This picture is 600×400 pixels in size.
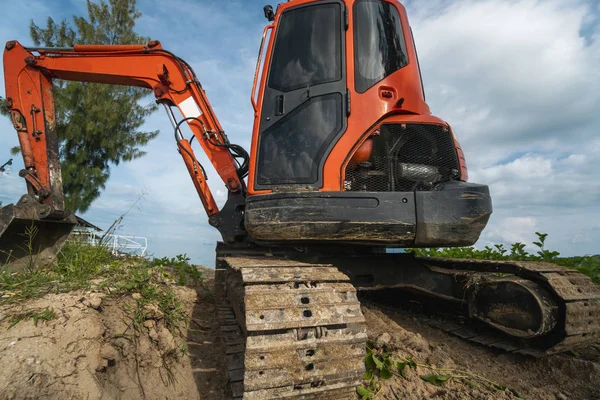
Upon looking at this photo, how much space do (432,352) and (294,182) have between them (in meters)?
1.77

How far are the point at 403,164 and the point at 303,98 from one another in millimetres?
985

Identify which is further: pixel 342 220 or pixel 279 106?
pixel 279 106

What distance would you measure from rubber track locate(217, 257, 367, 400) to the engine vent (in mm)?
974

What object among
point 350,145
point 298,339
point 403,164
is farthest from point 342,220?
point 298,339

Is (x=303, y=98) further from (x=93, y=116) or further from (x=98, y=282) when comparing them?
(x=93, y=116)

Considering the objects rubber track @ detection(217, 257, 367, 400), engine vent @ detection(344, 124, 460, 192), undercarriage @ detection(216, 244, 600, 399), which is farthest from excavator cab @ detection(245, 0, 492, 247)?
rubber track @ detection(217, 257, 367, 400)

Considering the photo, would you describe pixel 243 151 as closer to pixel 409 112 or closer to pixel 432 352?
pixel 409 112

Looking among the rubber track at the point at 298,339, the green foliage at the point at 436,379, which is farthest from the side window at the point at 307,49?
the green foliage at the point at 436,379

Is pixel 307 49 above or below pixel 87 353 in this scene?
above

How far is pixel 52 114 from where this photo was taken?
185 inches

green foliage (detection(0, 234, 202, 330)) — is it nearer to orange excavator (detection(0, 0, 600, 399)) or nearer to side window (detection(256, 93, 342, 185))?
orange excavator (detection(0, 0, 600, 399))

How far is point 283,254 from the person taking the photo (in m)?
3.42

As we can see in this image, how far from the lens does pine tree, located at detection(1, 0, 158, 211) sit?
10.5 metres

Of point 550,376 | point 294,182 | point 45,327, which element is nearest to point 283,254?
point 294,182
